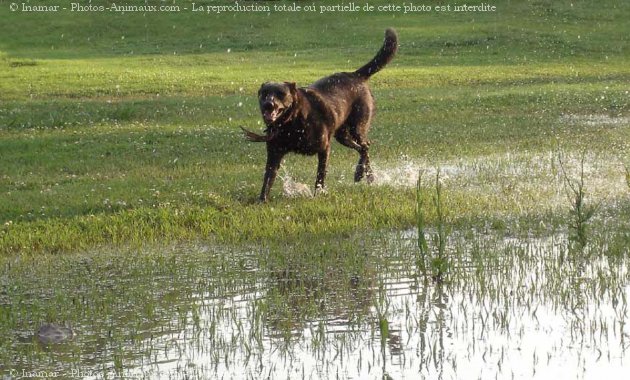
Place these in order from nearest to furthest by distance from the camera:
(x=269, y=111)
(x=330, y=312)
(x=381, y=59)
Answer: (x=330, y=312)
(x=269, y=111)
(x=381, y=59)

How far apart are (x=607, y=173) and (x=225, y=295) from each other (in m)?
6.83

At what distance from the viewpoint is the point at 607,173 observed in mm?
13477

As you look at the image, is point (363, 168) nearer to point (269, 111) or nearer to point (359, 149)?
point (359, 149)

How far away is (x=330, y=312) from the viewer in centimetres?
766

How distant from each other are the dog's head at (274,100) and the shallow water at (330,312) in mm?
1903

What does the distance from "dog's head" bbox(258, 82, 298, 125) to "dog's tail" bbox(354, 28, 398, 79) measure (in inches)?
99.7

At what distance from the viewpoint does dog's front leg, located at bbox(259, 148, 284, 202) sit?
12.1 m

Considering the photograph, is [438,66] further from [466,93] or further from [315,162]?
[315,162]

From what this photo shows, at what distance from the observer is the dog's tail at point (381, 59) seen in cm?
1415

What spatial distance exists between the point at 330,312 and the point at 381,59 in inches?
283

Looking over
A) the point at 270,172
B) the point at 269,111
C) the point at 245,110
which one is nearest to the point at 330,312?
the point at 269,111

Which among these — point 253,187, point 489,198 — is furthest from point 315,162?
point 489,198

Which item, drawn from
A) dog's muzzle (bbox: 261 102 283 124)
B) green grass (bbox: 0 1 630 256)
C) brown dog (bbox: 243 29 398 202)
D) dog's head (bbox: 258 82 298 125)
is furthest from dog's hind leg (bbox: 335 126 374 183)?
dog's muzzle (bbox: 261 102 283 124)

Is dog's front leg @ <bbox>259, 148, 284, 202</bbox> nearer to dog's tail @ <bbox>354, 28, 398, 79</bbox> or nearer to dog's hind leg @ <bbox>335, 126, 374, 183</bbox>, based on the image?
dog's hind leg @ <bbox>335, 126, 374, 183</bbox>
